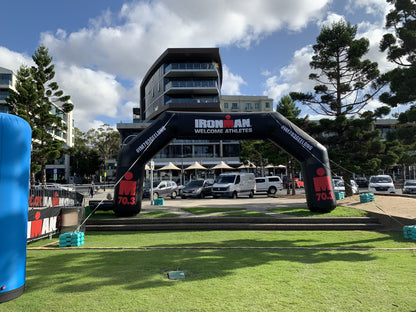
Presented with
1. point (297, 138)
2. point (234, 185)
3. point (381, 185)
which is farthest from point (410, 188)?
point (297, 138)

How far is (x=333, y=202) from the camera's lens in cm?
1152

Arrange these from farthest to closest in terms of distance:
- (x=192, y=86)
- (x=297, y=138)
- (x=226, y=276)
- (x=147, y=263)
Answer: (x=192, y=86) → (x=297, y=138) → (x=147, y=263) → (x=226, y=276)

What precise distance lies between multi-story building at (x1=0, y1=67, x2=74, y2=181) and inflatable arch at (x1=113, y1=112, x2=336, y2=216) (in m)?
35.7

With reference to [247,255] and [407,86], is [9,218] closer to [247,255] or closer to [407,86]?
[247,255]

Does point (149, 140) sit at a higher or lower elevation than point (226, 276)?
higher

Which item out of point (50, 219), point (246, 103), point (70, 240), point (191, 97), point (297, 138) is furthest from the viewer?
point (246, 103)

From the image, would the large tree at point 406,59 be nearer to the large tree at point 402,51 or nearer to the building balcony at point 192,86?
the large tree at point 402,51

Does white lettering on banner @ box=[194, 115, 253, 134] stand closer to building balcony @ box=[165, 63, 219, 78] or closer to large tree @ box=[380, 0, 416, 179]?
large tree @ box=[380, 0, 416, 179]

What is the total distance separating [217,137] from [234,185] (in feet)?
32.9

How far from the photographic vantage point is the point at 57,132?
56.4 m

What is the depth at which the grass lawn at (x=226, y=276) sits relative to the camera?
3.87 m

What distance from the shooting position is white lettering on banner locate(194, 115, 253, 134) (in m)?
12.0

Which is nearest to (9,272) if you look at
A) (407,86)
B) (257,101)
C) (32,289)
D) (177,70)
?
(32,289)

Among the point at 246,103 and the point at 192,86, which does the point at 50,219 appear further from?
the point at 246,103
